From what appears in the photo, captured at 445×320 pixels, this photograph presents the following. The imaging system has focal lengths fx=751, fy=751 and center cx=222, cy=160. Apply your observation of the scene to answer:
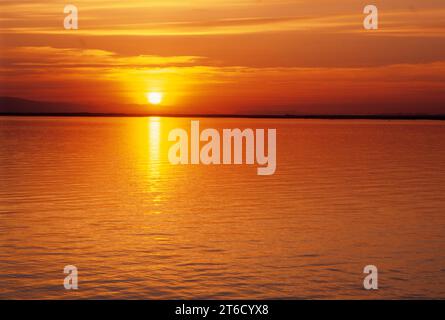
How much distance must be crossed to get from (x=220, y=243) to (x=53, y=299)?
21.1ft

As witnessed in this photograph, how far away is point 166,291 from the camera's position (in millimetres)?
15805

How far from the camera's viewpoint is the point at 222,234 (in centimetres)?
2219

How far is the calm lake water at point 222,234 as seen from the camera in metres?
16.4

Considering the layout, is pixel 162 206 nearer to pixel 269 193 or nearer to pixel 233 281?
pixel 269 193

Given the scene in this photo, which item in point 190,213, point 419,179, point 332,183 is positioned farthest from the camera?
point 419,179

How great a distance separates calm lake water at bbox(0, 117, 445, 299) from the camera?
16438 mm

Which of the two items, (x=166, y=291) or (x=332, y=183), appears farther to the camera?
(x=332, y=183)

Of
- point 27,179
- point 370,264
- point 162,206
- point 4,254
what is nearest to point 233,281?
point 370,264

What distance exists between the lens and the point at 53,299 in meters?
15.2
